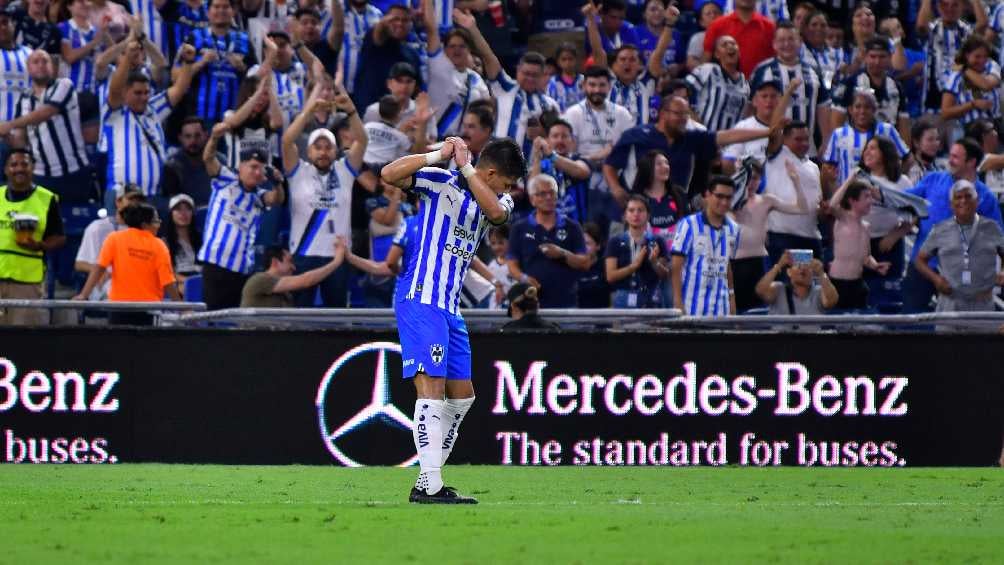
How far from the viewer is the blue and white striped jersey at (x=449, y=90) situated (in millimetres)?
19000

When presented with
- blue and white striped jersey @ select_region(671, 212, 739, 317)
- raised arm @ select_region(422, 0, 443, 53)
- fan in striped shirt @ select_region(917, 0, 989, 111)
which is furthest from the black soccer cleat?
fan in striped shirt @ select_region(917, 0, 989, 111)

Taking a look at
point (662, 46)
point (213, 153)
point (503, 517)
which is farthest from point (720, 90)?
point (503, 517)

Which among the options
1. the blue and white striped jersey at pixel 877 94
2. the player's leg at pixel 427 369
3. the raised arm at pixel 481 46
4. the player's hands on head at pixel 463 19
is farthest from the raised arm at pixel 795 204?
the player's leg at pixel 427 369

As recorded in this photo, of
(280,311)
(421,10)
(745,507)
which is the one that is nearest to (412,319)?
(745,507)

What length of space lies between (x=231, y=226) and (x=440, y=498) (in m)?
7.25

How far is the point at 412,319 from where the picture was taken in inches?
396

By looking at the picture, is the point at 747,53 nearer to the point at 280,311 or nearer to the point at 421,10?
the point at 421,10

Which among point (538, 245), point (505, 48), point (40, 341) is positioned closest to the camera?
point (40, 341)

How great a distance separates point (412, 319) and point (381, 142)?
8.02m

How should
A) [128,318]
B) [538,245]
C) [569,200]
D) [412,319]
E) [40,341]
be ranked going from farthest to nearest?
[569,200]
[538,245]
[128,318]
[40,341]
[412,319]

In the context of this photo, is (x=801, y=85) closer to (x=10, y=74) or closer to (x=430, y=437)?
(x=10, y=74)

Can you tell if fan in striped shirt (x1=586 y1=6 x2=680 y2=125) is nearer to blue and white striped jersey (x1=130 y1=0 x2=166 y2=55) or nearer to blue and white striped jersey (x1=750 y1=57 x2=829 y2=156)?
blue and white striped jersey (x1=750 y1=57 x2=829 y2=156)

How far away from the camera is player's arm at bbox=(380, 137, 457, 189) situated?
966cm

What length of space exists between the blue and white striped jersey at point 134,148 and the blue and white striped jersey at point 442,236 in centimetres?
837
